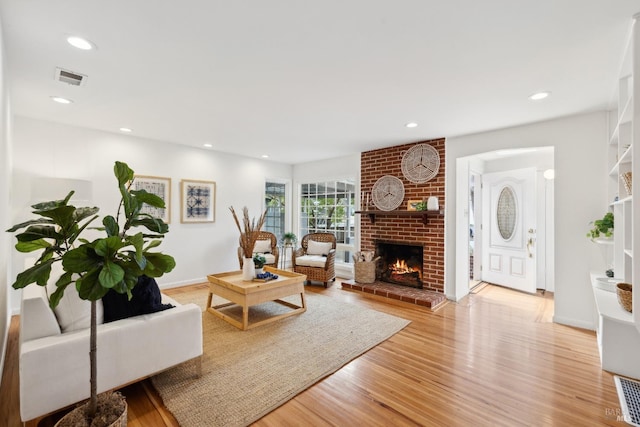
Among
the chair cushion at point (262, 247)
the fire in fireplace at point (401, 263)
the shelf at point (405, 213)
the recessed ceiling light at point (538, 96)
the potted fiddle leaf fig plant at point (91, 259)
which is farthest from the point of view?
the chair cushion at point (262, 247)

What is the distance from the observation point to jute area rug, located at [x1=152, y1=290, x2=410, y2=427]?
72.6 inches

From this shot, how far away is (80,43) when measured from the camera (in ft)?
6.45

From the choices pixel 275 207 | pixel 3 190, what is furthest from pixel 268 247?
pixel 3 190

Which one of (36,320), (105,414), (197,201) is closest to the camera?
(105,414)

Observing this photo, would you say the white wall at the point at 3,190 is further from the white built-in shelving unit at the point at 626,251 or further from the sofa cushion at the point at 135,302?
the white built-in shelving unit at the point at 626,251

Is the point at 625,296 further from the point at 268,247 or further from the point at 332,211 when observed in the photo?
the point at 268,247

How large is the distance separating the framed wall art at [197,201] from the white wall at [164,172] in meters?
0.08

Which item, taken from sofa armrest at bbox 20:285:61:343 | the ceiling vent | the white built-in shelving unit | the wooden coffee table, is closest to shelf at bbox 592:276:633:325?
the white built-in shelving unit

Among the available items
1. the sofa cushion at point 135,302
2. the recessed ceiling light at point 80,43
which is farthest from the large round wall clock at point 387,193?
the recessed ceiling light at point 80,43

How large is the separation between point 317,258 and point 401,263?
1453 mm

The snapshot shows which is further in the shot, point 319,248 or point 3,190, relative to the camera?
point 319,248

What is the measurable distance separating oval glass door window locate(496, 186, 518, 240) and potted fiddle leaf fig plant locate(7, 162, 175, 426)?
538 cm

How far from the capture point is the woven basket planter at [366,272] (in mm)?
4676

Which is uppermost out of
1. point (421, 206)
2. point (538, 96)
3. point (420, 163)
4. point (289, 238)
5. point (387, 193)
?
point (538, 96)
